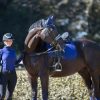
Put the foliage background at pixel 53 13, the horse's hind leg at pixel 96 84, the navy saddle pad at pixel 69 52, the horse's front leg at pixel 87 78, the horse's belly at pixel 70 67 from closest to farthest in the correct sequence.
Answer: the navy saddle pad at pixel 69 52 < the horse's belly at pixel 70 67 < the horse's hind leg at pixel 96 84 < the horse's front leg at pixel 87 78 < the foliage background at pixel 53 13

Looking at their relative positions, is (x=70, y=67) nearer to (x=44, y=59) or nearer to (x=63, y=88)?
(x=44, y=59)

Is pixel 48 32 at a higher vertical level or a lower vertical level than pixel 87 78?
higher

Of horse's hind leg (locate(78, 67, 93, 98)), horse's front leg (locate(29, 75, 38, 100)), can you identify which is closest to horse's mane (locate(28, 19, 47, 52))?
horse's front leg (locate(29, 75, 38, 100))

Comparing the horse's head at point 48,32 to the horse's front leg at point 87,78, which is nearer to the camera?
the horse's head at point 48,32

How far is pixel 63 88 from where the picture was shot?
1502 cm

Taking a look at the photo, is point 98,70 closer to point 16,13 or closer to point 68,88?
point 68,88

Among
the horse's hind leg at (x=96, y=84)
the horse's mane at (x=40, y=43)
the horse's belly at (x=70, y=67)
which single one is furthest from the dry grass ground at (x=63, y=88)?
the horse's mane at (x=40, y=43)

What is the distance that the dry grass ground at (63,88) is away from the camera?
14.8 metres

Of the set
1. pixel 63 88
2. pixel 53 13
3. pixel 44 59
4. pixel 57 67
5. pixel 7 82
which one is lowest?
pixel 7 82

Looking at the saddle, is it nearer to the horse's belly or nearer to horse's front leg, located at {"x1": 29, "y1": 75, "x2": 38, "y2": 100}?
the horse's belly

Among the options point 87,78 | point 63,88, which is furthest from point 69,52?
point 63,88

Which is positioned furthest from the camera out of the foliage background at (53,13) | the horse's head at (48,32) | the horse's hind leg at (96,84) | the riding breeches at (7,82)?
the foliage background at (53,13)

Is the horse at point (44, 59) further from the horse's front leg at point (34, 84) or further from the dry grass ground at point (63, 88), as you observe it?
the dry grass ground at point (63, 88)

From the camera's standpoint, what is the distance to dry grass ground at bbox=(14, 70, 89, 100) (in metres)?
14.8
